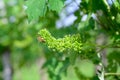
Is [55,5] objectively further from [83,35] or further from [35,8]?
[83,35]

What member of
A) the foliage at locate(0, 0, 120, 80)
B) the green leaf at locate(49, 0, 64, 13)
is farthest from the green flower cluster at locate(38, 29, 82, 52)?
the green leaf at locate(49, 0, 64, 13)

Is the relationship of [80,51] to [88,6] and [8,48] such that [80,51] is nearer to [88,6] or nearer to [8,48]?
[88,6]

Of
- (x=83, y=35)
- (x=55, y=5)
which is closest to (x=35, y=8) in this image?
(x=55, y=5)

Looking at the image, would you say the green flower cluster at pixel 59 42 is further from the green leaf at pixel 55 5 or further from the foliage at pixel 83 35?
the green leaf at pixel 55 5

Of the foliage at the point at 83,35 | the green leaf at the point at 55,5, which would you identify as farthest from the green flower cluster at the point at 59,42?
the green leaf at the point at 55,5

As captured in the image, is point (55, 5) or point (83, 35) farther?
point (83, 35)

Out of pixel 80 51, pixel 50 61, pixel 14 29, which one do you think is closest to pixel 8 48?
pixel 14 29

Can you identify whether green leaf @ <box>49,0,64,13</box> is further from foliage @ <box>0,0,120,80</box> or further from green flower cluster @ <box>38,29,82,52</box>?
green flower cluster @ <box>38,29,82,52</box>

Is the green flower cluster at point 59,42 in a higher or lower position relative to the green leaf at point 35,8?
lower
